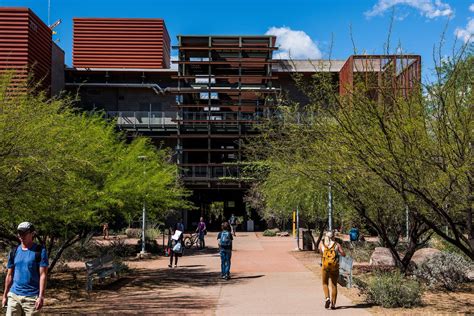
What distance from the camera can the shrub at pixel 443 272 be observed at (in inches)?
562

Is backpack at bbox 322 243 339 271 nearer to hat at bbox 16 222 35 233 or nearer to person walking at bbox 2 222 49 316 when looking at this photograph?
person walking at bbox 2 222 49 316

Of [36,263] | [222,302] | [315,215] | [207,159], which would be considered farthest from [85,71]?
[36,263]

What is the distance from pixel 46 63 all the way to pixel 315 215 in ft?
106

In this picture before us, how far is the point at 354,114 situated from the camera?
8.83 meters

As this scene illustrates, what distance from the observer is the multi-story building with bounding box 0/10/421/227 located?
5259 centimetres

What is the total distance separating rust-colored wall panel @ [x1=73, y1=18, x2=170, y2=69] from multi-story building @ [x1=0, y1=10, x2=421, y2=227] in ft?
0.33

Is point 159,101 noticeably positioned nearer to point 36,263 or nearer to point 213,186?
point 213,186

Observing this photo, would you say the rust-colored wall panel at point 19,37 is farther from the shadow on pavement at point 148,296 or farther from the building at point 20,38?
the shadow on pavement at point 148,296

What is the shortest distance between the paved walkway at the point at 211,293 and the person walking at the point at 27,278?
13.0ft

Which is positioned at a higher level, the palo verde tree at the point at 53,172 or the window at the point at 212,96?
the window at the point at 212,96

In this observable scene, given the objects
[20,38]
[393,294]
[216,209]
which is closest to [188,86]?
[216,209]

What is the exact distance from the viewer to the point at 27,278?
7.00 meters

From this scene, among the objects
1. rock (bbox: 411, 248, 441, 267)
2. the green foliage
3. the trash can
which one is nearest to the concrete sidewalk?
rock (bbox: 411, 248, 441, 267)

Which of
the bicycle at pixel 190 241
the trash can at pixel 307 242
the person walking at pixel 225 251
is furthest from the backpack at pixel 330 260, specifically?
the bicycle at pixel 190 241
